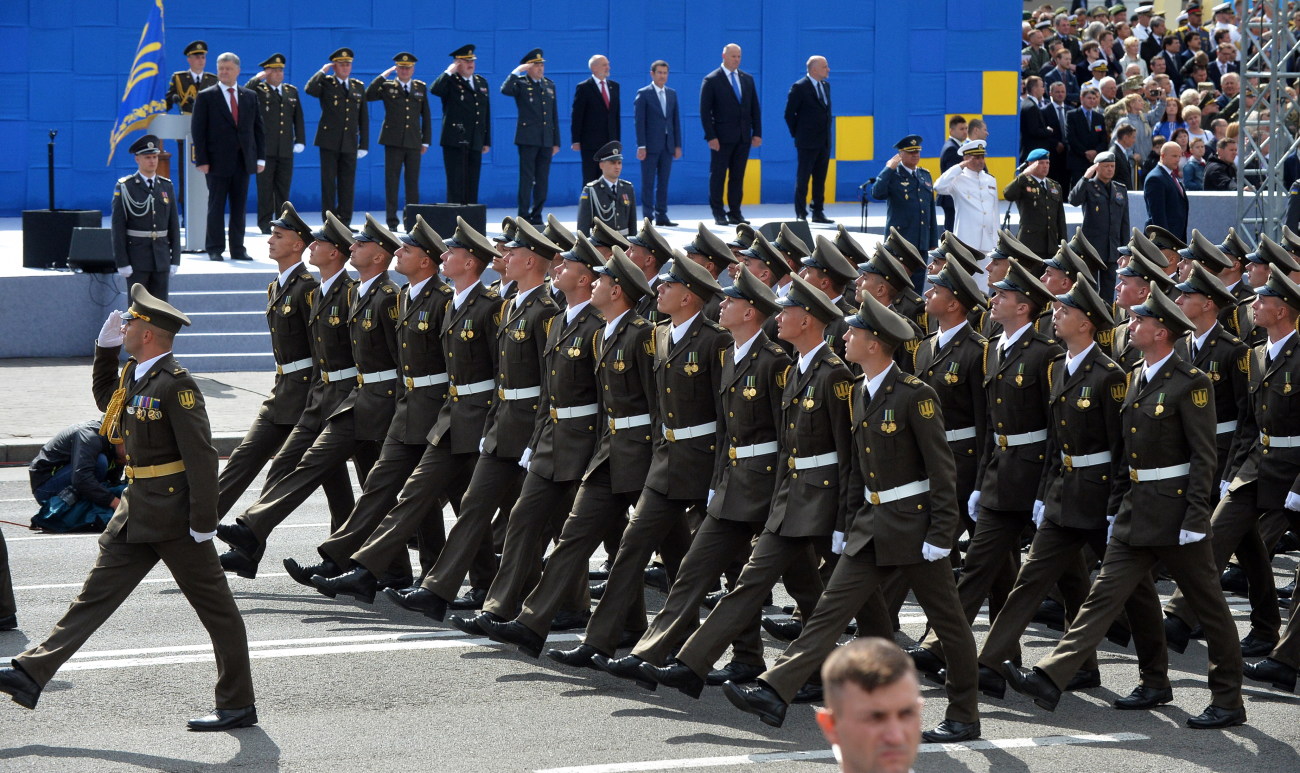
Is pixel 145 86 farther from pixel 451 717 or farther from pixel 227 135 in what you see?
pixel 451 717

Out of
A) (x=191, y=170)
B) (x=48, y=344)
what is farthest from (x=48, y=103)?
(x=48, y=344)

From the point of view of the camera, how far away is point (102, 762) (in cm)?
732

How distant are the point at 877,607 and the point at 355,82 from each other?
1386cm

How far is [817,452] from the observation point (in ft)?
26.6

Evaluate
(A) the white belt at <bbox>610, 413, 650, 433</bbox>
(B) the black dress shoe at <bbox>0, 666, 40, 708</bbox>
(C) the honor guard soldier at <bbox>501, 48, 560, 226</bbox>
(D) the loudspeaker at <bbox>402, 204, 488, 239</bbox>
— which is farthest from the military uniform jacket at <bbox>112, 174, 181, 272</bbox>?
(B) the black dress shoe at <bbox>0, 666, 40, 708</bbox>

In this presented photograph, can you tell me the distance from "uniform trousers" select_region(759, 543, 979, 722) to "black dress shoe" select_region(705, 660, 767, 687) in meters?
0.78

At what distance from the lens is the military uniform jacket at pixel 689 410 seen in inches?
346

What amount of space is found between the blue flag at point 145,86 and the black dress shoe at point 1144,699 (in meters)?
14.5

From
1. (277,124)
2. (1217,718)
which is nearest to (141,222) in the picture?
(277,124)

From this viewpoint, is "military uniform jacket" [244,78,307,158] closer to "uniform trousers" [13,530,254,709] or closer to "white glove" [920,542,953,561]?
"uniform trousers" [13,530,254,709]

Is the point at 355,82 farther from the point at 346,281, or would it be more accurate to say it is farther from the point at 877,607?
the point at 877,607

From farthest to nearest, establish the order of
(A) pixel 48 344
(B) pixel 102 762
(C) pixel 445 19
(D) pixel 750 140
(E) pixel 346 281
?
(C) pixel 445 19
(D) pixel 750 140
(A) pixel 48 344
(E) pixel 346 281
(B) pixel 102 762

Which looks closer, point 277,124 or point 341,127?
point 277,124

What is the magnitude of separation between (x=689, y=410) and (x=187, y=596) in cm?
244
